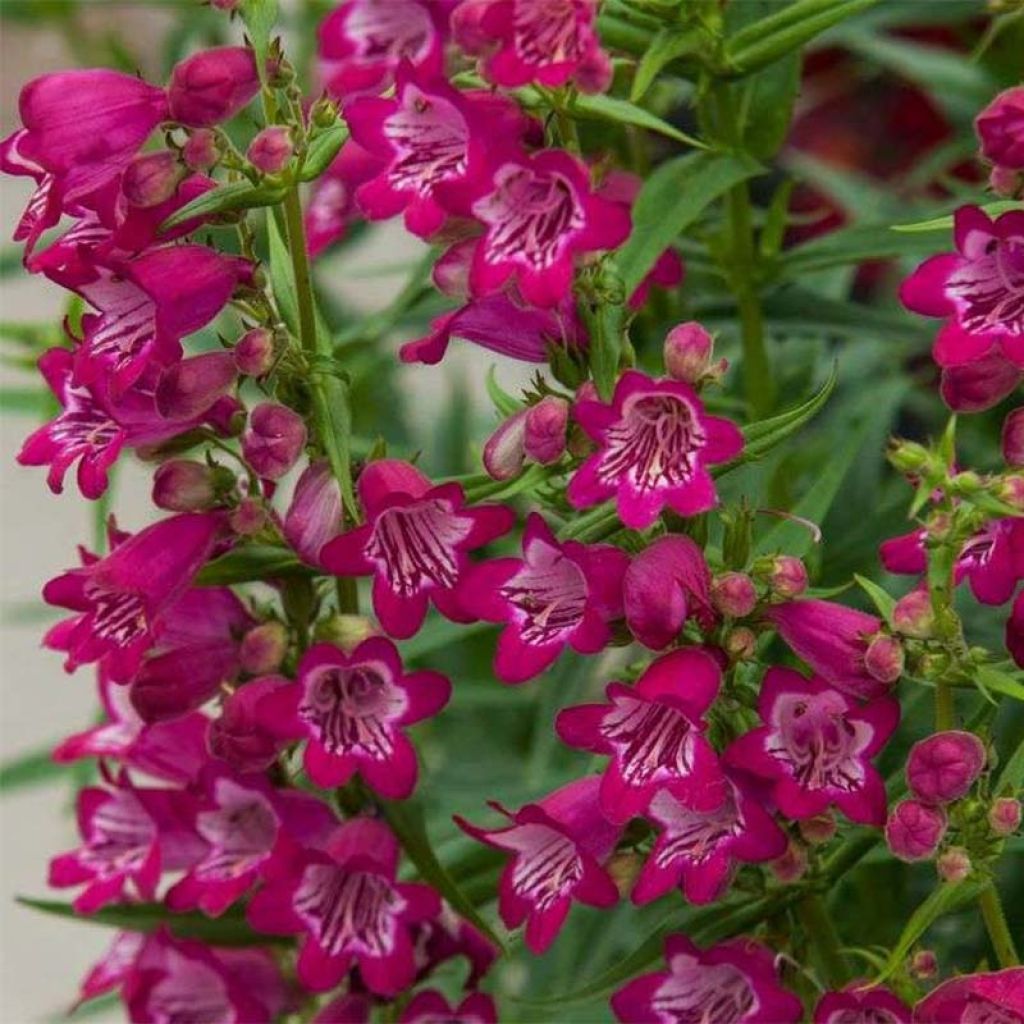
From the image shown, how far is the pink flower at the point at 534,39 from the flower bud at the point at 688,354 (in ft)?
0.29

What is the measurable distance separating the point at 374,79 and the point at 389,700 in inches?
11.1

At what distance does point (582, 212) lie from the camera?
65 centimetres

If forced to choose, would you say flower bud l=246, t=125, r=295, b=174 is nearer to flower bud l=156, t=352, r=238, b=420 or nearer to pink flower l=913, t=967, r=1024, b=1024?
flower bud l=156, t=352, r=238, b=420

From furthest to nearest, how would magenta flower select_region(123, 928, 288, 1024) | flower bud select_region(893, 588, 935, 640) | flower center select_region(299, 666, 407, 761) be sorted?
magenta flower select_region(123, 928, 288, 1024)
flower center select_region(299, 666, 407, 761)
flower bud select_region(893, 588, 935, 640)

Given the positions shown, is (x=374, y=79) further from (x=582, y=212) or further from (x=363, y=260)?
(x=363, y=260)

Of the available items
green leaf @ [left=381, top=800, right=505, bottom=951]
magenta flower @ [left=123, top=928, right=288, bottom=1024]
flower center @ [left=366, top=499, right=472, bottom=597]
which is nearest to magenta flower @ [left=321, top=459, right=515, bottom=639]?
flower center @ [left=366, top=499, right=472, bottom=597]

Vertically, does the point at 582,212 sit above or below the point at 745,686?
above

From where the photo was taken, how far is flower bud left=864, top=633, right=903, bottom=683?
0.64 meters

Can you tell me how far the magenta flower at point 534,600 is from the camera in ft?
2.19

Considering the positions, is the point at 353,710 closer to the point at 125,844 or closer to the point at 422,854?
the point at 422,854

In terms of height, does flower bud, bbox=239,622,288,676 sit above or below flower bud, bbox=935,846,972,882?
below

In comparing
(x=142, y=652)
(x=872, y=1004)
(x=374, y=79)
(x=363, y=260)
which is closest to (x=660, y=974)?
(x=872, y=1004)

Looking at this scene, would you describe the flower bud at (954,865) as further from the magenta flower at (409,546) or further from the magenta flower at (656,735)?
the magenta flower at (409,546)

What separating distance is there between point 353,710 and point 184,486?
10 cm
